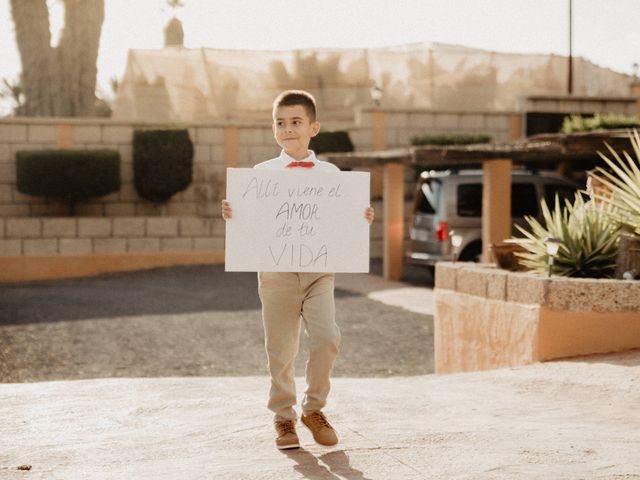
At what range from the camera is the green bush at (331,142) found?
21.2m

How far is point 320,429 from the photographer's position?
4785 mm

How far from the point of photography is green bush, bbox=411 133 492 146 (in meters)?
21.7

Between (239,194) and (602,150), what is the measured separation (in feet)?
25.2

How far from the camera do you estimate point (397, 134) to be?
878 inches

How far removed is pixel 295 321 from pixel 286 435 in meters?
0.56

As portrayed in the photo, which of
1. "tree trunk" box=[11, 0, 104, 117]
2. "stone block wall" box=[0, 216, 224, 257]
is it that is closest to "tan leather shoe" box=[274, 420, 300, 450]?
"stone block wall" box=[0, 216, 224, 257]

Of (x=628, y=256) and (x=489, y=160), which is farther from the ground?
(x=489, y=160)

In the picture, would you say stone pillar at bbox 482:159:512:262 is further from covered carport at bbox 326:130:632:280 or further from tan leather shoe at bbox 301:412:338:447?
tan leather shoe at bbox 301:412:338:447

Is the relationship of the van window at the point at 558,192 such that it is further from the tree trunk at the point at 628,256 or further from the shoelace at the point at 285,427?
the shoelace at the point at 285,427

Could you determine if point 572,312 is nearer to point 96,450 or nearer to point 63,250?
point 96,450

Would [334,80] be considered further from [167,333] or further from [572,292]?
[572,292]

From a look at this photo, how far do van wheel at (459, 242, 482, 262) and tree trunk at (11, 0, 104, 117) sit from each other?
1081cm

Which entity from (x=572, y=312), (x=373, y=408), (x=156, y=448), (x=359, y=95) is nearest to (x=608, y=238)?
(x=572, y=312)

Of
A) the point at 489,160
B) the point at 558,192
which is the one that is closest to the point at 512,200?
the point at 558,192
